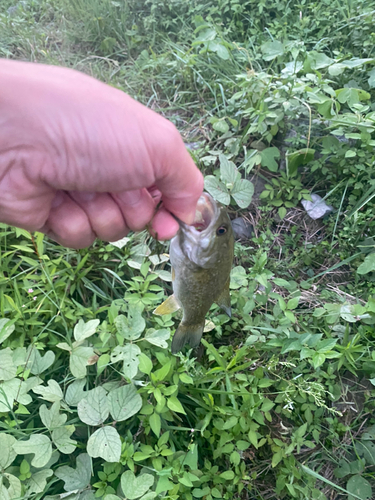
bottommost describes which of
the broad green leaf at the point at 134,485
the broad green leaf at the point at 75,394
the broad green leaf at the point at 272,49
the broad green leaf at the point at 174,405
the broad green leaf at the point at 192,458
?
the broad green leaf at the point at 192,458

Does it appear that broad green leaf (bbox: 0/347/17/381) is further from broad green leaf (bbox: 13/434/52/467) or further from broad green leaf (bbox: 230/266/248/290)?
broad green leaf (bbox: 230/266/248/290)

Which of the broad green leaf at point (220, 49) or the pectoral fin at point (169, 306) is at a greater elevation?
the broad green leaf at point (220, 49)

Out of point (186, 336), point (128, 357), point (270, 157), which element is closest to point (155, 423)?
point (128, 357)

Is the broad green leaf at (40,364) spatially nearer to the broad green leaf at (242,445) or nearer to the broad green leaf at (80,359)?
the broad green leaf at (80,359)

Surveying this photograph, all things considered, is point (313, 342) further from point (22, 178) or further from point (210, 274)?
point (22, 178)

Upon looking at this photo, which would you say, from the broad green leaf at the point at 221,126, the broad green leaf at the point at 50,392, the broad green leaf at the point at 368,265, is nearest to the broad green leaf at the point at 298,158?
the broad green leaf at the point at 221,126

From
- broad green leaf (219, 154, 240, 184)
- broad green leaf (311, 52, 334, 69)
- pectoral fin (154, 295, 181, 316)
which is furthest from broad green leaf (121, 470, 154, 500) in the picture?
broad green leaf (311, 52, 334, 69)
